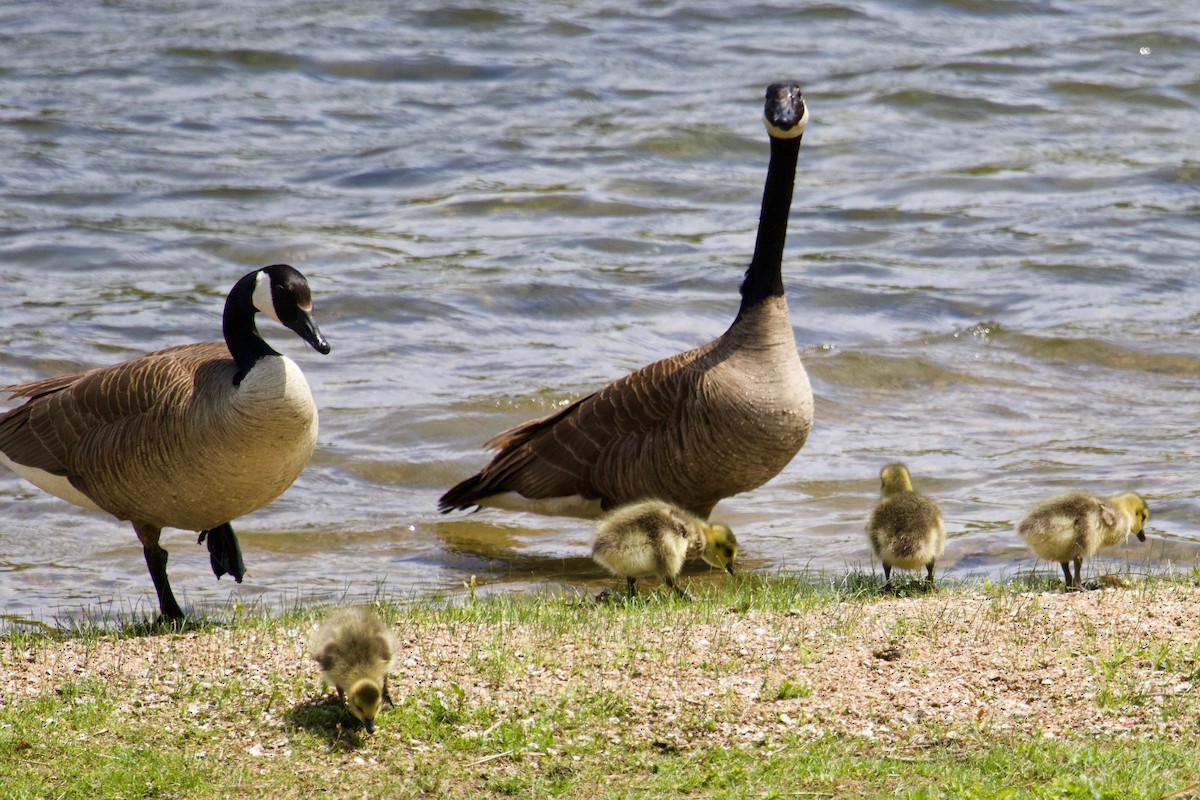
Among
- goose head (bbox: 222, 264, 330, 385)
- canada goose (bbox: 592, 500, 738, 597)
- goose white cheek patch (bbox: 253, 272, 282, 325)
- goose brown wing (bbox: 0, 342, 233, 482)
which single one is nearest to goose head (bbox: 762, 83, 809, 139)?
canada goose (bbox: 592, 500, 738, 597)

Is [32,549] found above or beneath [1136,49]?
beneath

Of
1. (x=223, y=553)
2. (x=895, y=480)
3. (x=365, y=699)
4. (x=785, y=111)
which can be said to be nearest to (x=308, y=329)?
(x=223, y=553)

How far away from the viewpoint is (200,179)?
19.5m

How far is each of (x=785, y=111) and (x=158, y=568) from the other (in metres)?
4.44

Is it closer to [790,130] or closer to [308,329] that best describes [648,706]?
[308,329]

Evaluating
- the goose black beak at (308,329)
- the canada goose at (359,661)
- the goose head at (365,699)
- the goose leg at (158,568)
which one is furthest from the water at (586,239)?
the goose head at (365,699)

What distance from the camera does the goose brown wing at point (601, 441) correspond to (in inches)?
341

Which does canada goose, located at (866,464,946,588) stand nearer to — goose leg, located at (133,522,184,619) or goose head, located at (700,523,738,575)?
goose head, located at (700,523,738,575)

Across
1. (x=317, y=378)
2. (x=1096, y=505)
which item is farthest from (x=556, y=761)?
(x=317, y=378)

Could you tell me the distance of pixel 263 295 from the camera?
725cm

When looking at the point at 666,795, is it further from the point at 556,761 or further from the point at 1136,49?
the point at 1136,49

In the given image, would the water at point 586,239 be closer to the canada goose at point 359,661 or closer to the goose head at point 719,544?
the goose head at point 719,544

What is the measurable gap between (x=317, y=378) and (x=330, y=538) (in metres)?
3.48

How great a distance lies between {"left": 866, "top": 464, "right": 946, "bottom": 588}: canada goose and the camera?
7.41m
